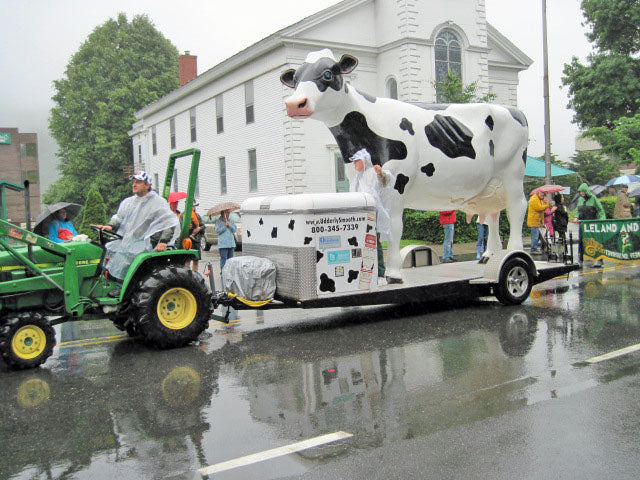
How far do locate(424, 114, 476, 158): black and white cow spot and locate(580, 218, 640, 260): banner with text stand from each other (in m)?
4.85

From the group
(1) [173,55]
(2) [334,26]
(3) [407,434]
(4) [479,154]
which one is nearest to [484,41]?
(2) [334,26]

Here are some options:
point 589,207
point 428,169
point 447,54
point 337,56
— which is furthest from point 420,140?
point 447,54

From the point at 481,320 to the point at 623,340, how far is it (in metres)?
1.89

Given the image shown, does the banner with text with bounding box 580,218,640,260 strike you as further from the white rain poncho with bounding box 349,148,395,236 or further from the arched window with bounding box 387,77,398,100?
the arched window with bounding box 387,77,398,100

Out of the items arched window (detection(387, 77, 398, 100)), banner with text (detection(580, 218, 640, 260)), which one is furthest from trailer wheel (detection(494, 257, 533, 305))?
arched window (detection(387, 77, 398, 100))

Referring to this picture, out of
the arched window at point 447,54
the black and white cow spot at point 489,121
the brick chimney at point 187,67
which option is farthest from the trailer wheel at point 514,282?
the brick chimney at point 187,67

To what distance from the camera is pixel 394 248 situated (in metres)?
9.21

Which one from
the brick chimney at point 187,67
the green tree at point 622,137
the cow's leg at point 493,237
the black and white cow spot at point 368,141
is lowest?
the cow's leg at point 493,237

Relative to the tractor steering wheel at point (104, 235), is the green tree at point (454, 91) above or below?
above

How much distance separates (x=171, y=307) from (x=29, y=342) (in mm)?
1517

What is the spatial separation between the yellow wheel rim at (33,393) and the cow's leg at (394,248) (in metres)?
4.78

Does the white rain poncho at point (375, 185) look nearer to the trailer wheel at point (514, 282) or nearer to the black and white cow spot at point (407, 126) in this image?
the black and white cow spot at point (407, 126)

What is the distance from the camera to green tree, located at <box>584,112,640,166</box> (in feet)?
124

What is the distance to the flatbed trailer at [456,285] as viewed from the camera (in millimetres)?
7980
